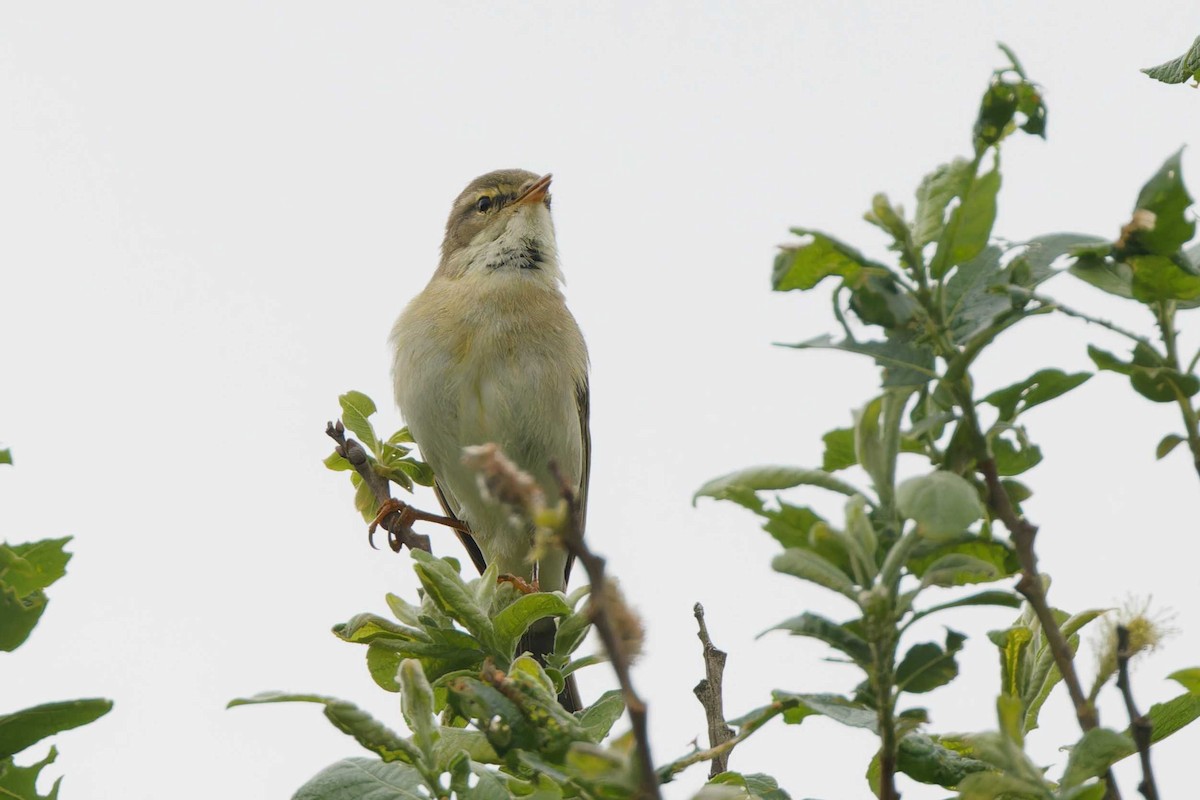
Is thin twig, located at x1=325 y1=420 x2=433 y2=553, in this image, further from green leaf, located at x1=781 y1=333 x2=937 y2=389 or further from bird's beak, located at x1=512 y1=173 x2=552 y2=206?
bird's beak, located at x1=512 y1=173 x2=552 y2=206

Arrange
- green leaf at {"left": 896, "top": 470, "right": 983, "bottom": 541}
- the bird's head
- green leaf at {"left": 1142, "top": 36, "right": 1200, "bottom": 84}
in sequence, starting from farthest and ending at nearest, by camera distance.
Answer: the bird's head → green leaf at {"left": 1142, "top": 36, "right": 1200, "bottom": 84} → green leaf at {"left": 896, "top": 470, "right": 983, "bottom": 541}

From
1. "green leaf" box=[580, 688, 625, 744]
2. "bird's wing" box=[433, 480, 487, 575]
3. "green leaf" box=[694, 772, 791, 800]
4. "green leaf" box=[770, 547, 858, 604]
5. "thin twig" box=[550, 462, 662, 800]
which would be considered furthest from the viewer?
"bird's wing" box=[433, 480, 487, 575]

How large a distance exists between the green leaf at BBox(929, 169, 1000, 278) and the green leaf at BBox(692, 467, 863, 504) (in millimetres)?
298

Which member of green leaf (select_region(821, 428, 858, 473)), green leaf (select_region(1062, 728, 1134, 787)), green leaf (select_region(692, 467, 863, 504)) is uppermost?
green leaf (select_region(821, 428, 858, 473))

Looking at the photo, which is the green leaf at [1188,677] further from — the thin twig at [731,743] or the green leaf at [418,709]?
the green leaf at [418,709]

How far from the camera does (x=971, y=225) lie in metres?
1.59

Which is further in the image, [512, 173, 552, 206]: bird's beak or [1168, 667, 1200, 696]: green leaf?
[512, 173, 552, 206]: bird's beak

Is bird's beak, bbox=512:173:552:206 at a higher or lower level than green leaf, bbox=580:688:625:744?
higher

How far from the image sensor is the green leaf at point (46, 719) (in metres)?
1.87

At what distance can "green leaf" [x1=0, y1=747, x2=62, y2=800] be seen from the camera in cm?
199

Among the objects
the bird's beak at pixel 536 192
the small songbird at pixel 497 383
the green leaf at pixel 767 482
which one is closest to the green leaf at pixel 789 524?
the green leaf at pixel 767 482

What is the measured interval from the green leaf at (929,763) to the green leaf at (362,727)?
0.68 meters

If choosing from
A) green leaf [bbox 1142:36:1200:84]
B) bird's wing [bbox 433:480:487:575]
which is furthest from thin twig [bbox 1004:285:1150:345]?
bird's wing [bbox 433:480:487:575]

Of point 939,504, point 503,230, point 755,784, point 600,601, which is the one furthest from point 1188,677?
point 503,230
